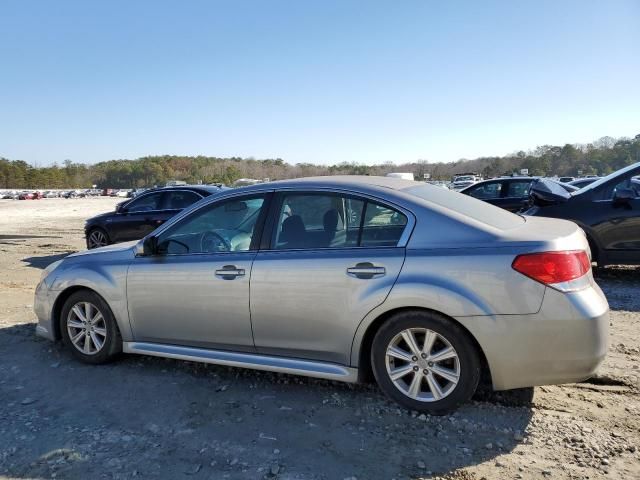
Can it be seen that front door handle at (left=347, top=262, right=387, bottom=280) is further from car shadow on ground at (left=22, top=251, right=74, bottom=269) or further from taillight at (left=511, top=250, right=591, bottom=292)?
car shadow on ground at (left=22, top=251, right=74, bottom=269)

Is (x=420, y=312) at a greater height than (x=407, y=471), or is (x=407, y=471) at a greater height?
(x=420, y=312)

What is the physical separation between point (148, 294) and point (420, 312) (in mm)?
2286

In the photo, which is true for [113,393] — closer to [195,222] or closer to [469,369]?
[195,222]

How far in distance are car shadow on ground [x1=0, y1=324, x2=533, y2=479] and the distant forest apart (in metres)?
62.8

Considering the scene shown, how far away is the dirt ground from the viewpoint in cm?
288

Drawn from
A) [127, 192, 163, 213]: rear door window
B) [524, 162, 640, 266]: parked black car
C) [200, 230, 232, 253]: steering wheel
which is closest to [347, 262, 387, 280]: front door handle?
[200, 230, 232, 253]: steering wheel

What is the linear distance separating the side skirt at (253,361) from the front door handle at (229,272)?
61 cm

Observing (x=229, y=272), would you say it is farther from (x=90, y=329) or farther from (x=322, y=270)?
(x=90, y=329)

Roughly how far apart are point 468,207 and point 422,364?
1221mm

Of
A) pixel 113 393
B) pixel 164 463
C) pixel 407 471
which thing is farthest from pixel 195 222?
pixel 407 471

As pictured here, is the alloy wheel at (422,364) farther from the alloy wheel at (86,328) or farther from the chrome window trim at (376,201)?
the alloy wheel at (86,328)

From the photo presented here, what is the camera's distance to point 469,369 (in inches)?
128

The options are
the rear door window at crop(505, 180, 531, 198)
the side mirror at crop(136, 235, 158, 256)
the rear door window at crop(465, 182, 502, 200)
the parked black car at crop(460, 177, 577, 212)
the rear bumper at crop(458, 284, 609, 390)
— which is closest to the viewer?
the rear bumper at crop(458, 284, 609, 390)

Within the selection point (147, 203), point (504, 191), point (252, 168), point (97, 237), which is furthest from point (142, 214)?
point (252, 168)
